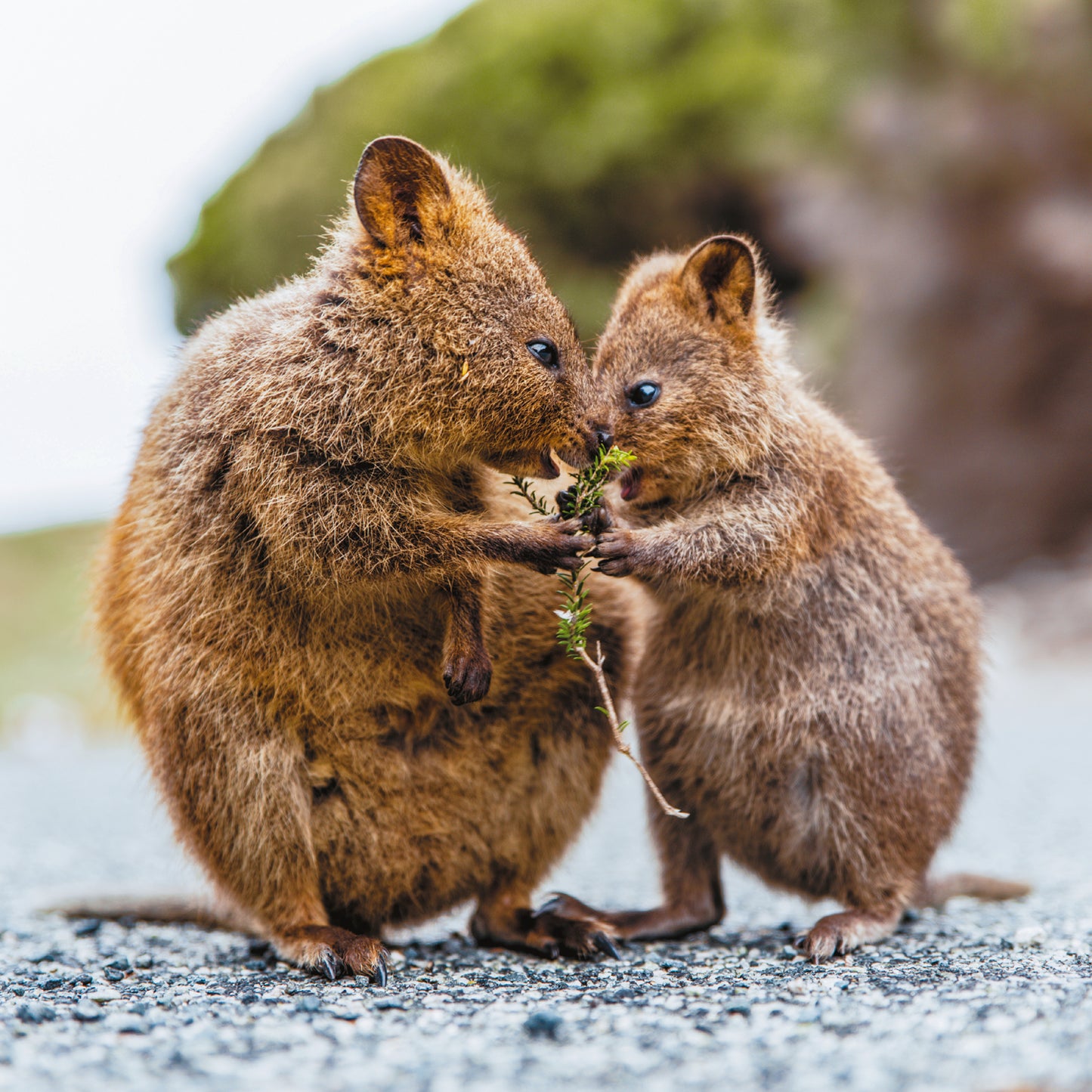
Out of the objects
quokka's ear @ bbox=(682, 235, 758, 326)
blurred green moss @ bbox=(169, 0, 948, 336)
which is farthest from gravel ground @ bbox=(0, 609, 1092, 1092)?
blurred green moss @ bbox=(169, 0, 948, 336)

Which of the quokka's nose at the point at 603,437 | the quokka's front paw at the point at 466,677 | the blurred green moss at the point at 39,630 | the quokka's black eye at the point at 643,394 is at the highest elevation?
the blurred green moss at the point at 39,630

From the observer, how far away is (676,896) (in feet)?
17.7

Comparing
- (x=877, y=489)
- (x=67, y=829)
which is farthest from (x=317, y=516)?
(x=67, y=829)

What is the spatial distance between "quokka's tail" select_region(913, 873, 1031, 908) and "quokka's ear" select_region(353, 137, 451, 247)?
12.0ft

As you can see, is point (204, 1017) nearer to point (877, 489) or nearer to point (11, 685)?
point (877, 489)

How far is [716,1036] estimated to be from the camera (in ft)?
11.1

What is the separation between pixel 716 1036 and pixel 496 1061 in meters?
0.65

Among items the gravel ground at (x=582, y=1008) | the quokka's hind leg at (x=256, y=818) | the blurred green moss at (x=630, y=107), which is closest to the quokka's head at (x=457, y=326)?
the quokka's hind leg at (x=256, y=818)

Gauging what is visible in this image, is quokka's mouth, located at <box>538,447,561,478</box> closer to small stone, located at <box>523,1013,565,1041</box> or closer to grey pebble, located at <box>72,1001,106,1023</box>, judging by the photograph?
small stone, located at <box>523,1013,565,1041</box>

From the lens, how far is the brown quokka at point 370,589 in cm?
464

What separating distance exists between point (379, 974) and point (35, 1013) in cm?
118

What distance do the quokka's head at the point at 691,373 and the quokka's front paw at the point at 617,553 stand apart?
20.2 inches

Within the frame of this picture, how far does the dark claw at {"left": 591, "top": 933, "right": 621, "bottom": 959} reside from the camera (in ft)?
15.9

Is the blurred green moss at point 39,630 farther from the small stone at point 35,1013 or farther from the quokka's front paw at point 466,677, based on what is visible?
the small stone at point 35,1013
